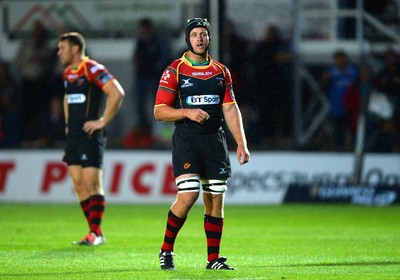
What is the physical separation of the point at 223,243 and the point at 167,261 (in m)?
2.88

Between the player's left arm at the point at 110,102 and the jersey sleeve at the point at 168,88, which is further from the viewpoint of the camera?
the player's left arm at the point at 110,102

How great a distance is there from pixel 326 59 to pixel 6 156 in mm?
6543

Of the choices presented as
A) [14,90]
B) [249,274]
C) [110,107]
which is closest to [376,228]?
[110,107]

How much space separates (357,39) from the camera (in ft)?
67.3

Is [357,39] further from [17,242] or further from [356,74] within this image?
[17,242]

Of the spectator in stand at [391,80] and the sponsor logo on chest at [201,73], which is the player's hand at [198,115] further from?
the spectator in stand at [391,80]

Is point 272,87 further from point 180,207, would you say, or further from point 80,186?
point 180,207

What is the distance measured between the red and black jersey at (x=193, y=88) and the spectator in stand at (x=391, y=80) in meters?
10.3

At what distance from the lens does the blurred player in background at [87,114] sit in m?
12.5

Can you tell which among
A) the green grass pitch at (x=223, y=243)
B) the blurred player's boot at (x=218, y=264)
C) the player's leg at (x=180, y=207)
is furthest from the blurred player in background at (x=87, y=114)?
the blurred player's boot at (x=218, y=264)

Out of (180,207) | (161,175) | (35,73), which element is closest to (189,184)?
(180,207)

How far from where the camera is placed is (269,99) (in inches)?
777

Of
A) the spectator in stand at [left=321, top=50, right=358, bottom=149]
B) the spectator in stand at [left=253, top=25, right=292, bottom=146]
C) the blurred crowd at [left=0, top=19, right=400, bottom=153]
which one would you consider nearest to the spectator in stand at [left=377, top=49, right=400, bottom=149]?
the blurred crowd at [left=0, top=19, right=400, bottom=153]

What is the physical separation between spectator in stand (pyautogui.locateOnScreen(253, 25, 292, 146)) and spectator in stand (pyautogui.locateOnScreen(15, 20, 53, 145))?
13.6 feet
